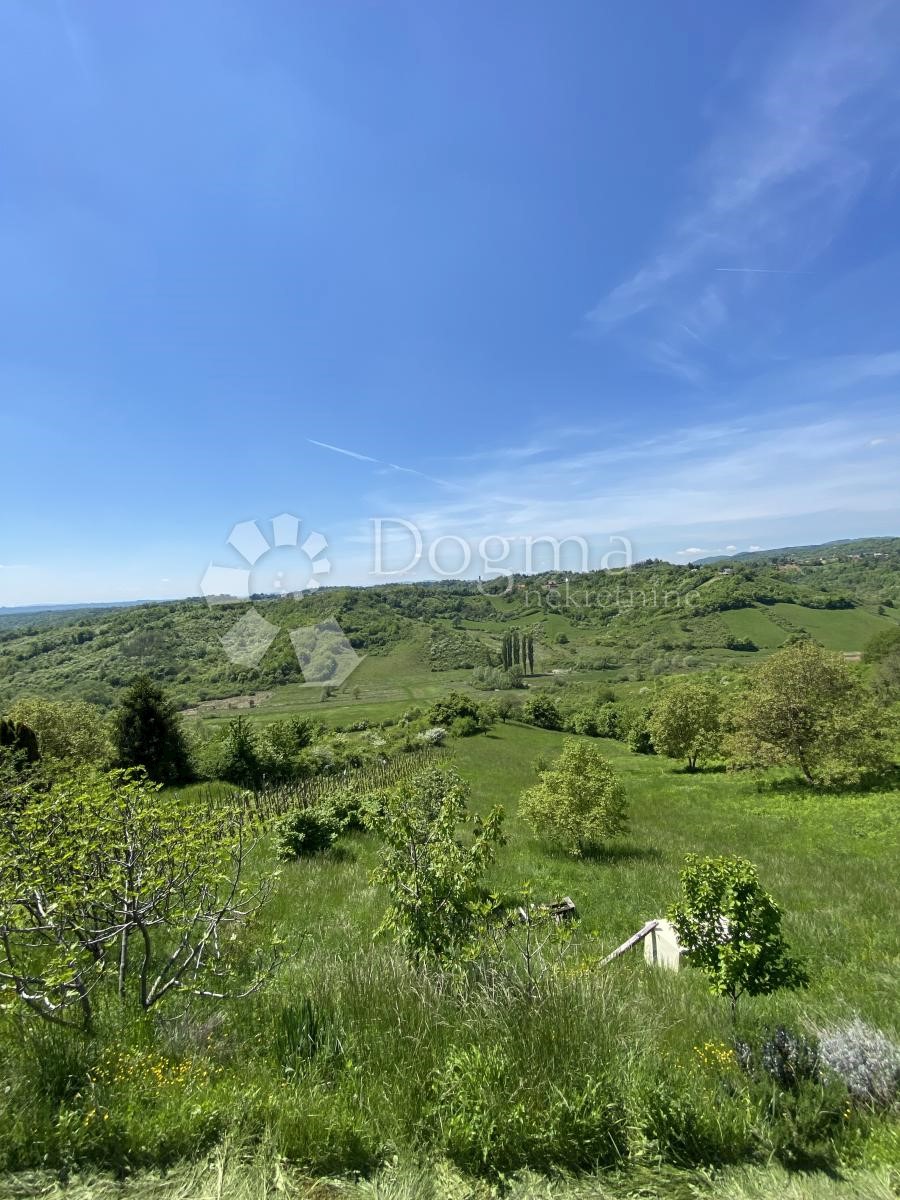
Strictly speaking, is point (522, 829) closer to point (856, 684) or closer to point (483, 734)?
point (856, 684)

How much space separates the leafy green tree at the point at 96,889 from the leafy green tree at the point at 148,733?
72.4 feet

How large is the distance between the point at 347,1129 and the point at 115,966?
2621 mm

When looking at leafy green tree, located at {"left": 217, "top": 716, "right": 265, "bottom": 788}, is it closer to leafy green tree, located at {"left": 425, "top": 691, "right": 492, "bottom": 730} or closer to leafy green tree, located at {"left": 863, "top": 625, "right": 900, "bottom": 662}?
leafy green tree, located at {"left": 425, "top": 691, "right": 492, "bottom": 730}

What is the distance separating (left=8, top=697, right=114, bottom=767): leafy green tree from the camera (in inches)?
806

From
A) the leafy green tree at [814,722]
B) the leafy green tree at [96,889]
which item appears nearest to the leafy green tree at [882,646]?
the leafy green tree at [814,722]

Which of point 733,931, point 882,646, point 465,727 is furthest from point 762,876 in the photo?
point 882,646

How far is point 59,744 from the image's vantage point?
20.7 m

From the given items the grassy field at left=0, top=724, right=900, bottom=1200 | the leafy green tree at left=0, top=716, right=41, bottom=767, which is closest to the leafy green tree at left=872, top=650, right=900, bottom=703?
the grassy field at left=0, top=724, right=900, bottom=1200

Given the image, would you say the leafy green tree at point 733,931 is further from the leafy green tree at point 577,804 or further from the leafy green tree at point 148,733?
the leafy green tree at point 148,733

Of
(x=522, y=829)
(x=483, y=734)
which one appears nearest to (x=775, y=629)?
(x=483, y=734)

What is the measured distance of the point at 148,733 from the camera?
2378 centimetres

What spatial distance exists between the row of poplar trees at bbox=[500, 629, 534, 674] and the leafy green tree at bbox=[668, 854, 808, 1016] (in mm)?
92933

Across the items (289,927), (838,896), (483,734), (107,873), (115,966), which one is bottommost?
(483,734)

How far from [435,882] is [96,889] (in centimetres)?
258
